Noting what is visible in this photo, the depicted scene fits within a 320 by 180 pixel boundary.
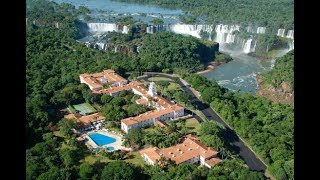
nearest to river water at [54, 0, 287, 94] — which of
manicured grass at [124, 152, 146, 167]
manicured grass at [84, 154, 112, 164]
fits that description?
manicured grass at [124, 152, 146, 167]

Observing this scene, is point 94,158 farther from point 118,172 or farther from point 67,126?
point 67,126

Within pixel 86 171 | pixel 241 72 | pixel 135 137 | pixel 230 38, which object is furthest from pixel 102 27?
pixel 86 171

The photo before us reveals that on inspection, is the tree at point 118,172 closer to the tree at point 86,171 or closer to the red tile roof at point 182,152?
the tree at point 86,171

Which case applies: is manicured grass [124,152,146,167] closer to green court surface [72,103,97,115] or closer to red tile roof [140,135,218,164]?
red tile roof [140,135,218,164]

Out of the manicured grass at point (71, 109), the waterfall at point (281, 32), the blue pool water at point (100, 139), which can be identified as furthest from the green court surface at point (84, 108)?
the waterfall at point (281, 32)

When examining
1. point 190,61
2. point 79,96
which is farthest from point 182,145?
point 190,61
